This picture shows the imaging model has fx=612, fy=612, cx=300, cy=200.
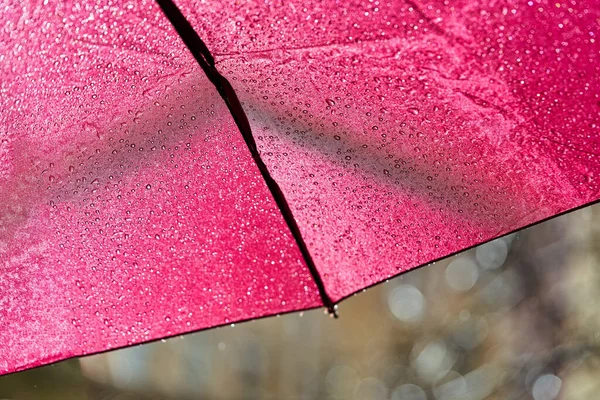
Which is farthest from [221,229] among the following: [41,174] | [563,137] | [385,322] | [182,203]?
[385,322]

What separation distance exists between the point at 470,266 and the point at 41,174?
3863 mm

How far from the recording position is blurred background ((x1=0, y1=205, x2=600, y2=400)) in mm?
3320

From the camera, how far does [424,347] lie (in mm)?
4215

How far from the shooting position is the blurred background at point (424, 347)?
3.32m

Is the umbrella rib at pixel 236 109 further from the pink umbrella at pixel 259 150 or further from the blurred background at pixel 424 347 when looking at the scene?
the blurred background at pixel 424 347

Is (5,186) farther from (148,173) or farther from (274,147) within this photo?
(274,147)

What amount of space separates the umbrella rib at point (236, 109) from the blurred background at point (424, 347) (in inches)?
111

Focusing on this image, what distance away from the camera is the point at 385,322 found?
16.3 feet

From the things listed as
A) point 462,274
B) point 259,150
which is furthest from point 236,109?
point 462,274

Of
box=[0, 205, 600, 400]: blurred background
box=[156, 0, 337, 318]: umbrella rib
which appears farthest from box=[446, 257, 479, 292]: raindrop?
box=[156, 0, 337, 318]: umbrella rib

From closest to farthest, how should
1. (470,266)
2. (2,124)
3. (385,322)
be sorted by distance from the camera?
(2,124), (470,266), (385,322)

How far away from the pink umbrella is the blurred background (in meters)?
2.83

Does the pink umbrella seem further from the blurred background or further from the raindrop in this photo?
the raindrop

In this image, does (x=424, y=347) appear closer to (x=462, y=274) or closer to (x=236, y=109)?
(x=462, y=274)
